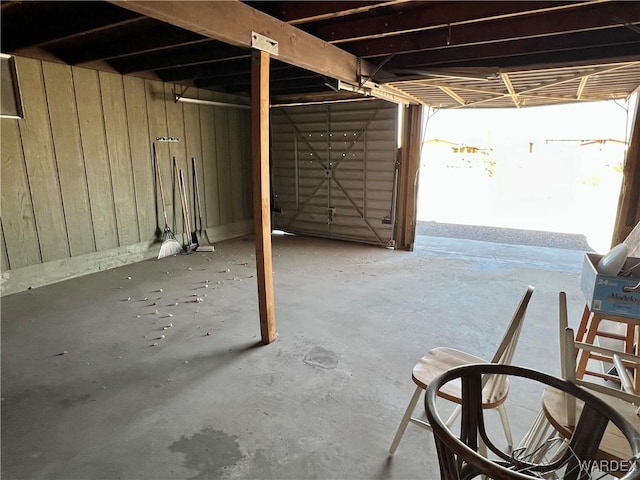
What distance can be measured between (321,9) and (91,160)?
3.70 meters

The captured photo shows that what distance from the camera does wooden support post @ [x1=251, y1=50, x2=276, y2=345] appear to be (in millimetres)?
2682

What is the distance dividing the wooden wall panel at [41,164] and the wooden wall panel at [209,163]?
226 cm

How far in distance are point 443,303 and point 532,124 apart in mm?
9480

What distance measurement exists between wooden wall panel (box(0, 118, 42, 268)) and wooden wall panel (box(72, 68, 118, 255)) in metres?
0.70

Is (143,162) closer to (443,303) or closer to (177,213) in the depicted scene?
(177,213)

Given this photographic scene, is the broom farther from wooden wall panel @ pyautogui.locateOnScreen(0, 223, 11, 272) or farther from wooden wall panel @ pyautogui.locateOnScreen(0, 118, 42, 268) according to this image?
wooden wall panel @ pyautogui.locateOnScreen(0, 223, 11, 272)

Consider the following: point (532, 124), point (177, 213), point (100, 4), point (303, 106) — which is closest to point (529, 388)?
point (100, 4)

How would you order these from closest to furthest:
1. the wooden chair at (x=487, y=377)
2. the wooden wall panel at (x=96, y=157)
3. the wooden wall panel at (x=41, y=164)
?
1. the wooden chair at (x=487, y=377)
2. the wooden wall panel at (x=41, y=164)
3. the wooden wall panel at (x=96, y=157)

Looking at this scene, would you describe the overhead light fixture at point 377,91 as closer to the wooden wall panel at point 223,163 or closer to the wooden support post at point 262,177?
the wooden support post at point 262,177

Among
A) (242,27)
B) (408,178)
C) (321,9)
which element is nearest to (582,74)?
(408,178)

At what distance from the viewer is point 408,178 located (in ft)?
19.8

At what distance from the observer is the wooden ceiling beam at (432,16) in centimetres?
252

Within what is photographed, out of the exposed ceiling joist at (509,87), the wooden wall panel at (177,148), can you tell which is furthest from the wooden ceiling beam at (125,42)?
the exposed ceiling joist at (509,87)

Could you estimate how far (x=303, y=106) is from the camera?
6.74 m
